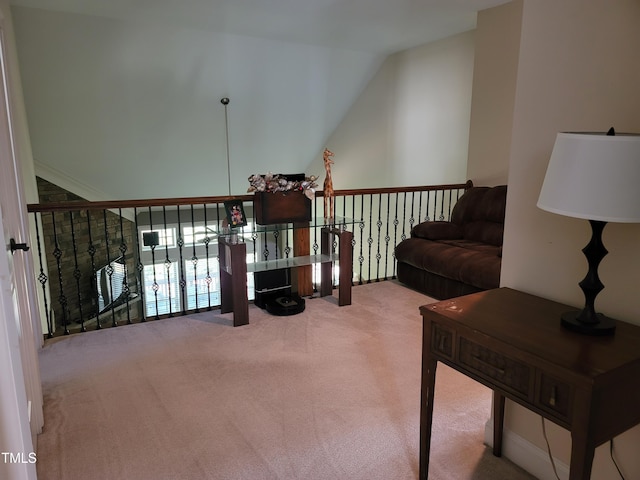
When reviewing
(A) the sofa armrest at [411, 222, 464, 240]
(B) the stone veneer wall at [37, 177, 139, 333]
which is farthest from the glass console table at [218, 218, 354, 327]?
(B) the stone veneer wall at [37, 177, 139, 333]

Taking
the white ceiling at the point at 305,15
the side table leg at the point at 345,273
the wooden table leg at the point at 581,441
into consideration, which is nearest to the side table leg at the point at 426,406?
the wooden table leg at the point at 581,441

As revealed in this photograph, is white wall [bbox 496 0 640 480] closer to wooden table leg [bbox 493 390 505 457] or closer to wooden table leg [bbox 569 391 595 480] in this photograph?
wooden table leg [bbox 493 390 505 457]

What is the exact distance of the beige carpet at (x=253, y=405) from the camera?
201cm

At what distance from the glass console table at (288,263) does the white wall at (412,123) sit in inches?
94.4

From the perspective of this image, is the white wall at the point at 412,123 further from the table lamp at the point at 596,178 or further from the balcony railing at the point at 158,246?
the table lamp at the point at 596,178

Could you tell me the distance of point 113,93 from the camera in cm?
513

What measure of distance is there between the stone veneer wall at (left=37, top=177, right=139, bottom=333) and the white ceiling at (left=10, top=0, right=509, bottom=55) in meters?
2.36

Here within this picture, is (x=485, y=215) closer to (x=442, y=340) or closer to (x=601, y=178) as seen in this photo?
(x=442, y=340)

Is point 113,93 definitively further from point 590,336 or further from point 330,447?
point 590,336

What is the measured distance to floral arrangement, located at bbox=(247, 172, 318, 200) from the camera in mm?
3604

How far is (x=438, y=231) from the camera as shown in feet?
14.8

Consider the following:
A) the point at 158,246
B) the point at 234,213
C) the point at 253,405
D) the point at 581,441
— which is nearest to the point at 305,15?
the point at 234,213

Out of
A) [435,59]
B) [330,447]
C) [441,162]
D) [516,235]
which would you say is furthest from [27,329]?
[435,59]

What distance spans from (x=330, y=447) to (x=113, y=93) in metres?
4.59
